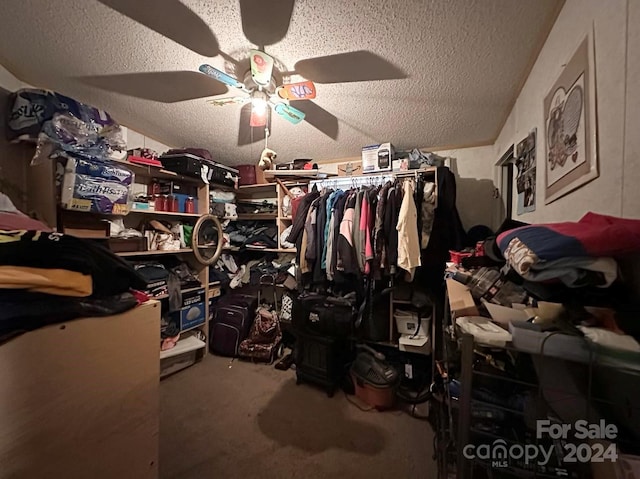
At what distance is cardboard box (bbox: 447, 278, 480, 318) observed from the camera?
872 millimetres

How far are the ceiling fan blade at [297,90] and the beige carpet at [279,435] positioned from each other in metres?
2.11

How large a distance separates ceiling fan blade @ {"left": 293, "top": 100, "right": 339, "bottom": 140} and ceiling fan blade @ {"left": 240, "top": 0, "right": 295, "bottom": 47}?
0.59 meters

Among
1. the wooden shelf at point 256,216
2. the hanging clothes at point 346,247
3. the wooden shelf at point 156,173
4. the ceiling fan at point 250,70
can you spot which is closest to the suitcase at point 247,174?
the wooden shelf at point 256,216

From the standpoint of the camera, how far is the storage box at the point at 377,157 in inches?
88.4

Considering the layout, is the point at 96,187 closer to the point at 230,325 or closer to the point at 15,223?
the point at 15,223

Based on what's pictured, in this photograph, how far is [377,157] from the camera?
2.28 metres

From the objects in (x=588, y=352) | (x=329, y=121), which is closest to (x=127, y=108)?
(x=329, y=121)

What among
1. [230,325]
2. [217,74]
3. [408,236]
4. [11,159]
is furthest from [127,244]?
[408,236]

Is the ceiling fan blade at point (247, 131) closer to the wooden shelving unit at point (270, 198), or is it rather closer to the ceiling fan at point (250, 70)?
the ceiling fan at point (250, 70)

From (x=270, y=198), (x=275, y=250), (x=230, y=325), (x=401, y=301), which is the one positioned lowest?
(x=230, y=325)

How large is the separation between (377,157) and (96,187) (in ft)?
7.18

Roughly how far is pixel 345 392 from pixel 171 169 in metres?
2.48

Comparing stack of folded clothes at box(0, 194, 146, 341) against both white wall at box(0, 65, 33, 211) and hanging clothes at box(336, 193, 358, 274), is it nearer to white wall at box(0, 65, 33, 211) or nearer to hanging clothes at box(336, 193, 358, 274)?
white wall at box(0, 65, 33, 211)

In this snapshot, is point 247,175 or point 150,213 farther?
point 247,175
